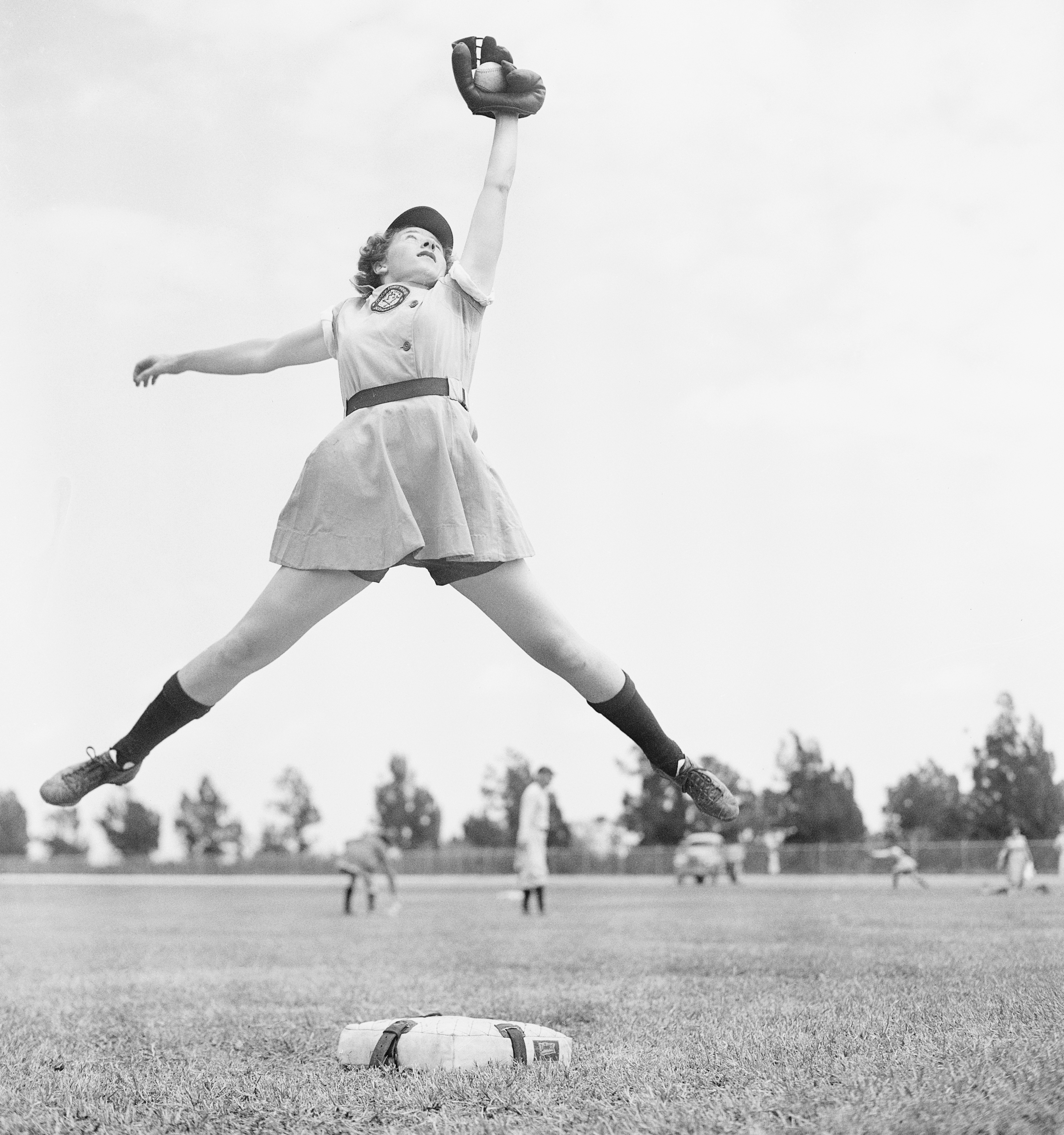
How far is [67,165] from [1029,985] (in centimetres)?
669

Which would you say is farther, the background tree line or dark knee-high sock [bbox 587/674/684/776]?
the background tree line

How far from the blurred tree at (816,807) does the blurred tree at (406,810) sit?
3124 cm

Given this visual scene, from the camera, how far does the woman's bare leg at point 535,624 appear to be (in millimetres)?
3686

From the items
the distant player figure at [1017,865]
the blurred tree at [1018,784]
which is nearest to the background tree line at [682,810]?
the blurred tree at [1018,784]

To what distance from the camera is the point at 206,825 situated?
74062mm

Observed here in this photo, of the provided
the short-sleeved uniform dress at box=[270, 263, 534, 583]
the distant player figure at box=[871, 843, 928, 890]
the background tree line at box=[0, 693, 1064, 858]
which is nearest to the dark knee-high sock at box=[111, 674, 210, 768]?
the short-sleeved uniform dress at box=[270, 263, 534, 583]

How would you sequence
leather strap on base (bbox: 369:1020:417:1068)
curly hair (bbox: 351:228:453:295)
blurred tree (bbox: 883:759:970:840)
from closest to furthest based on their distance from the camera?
1. leather strap on base (bbox: 369:1020:417:1068)
2. curly hair (bbox: 351:228:453:295)
3. blurred tree (bbox: 883:759:970:840)

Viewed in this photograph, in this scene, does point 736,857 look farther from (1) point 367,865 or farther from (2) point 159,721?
(2) point 159,721

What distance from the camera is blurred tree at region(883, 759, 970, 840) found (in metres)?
50.4

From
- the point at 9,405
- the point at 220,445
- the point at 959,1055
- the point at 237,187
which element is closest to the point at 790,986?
the point at 959,1055

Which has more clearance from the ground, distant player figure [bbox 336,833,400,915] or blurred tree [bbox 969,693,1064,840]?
blurred tree [bbox 969,693,1064,840]

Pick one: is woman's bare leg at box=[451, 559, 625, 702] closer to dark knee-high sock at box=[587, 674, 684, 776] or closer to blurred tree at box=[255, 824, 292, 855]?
dark knee-high sock at box=[587, 674, 684, 776]

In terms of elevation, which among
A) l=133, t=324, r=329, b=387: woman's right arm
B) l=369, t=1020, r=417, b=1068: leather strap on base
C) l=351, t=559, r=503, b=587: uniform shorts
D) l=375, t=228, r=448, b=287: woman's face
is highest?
l=375, t=228, r=448, b=287: woman's face

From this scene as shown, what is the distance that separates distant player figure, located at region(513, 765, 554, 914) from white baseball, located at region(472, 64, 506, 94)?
1165cm
